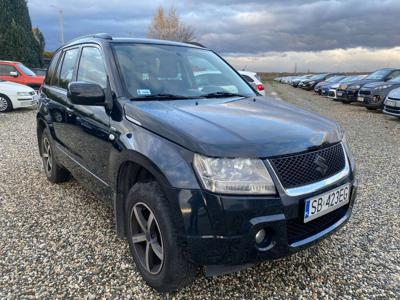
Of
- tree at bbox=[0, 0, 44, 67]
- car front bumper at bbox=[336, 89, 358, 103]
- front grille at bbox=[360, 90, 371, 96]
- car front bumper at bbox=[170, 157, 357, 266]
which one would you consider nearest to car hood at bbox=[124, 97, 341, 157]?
car front bumper at bbox=[170, 157, 357, 266]

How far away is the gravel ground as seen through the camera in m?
2.54

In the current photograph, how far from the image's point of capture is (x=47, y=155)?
16.1 feet

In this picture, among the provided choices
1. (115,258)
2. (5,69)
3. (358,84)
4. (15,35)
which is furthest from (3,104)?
(15,35)

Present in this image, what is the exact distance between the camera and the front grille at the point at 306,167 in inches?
84.1

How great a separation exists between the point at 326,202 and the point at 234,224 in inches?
29.2

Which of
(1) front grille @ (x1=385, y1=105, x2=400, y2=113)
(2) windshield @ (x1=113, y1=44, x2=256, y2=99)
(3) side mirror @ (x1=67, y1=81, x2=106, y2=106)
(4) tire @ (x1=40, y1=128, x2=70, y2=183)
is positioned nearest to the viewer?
(3) side mirror @ (x1=67, y1=81, x2=106, y2=106)

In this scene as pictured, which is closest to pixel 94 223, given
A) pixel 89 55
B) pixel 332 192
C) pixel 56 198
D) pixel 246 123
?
pixel 56 198

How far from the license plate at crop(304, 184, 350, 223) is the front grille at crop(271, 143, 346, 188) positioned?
0.12m

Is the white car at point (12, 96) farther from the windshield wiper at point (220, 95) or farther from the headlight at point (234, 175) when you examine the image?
the headlight at point (234, 175)

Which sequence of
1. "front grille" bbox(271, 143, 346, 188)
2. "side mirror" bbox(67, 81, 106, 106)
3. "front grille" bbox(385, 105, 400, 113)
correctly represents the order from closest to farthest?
"front grille" bbox(271, 143, 346, 188), "side mirror" bbox(67, 81, 106, 106), "front grille" bbox(385, 105, 400, 113)

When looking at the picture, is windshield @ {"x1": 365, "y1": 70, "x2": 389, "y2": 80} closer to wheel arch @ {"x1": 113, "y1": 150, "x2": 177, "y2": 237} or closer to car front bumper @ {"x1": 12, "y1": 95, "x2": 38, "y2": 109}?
car front bumper @ {"x1": 12, "y1": 95, "x2": 38, "y2": 109}

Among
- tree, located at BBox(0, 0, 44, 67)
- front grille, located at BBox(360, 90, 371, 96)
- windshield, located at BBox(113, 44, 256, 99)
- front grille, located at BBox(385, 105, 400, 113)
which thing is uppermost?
tree, located at BBox(0, 0, 44, 67)

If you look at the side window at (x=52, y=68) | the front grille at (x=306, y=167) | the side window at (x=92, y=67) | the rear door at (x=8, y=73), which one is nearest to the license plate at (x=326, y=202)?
the front grille at (x=306, y=167)

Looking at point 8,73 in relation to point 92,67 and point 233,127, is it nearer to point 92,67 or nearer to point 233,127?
point 92,67
